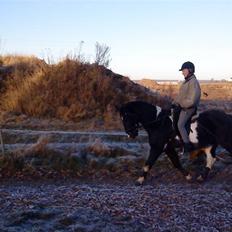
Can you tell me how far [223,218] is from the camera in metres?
8.91

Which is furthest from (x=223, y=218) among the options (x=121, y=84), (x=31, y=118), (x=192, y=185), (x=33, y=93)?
(x=121, y=84)

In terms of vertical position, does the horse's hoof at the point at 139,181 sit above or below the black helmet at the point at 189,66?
below

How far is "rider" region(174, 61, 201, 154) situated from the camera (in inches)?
468

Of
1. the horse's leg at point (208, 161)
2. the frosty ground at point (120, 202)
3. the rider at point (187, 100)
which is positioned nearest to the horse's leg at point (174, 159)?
the frosty ground at point (120, 202)

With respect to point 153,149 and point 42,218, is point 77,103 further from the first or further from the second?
point 42,218

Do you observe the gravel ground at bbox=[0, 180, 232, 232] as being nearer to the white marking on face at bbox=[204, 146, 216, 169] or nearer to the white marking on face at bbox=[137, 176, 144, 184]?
the white marking on face at bbox=[137, 176, 144, 184]

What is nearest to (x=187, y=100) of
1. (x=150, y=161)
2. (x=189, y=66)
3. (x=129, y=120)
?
(x=189, y=66)

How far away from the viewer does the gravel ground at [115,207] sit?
8387 mm

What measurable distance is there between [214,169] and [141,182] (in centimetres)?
242

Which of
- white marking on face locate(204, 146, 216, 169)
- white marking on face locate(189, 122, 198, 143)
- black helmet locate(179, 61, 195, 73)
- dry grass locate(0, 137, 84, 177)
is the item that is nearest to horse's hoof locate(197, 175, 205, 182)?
white marking on face locate(204, 146, 216, 169)

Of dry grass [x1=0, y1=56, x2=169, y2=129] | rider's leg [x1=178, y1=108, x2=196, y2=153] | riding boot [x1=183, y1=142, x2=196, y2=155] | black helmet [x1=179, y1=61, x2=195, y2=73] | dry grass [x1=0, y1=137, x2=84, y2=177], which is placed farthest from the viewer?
dry grass [x1=0, y1=56, x2=169, y2=129]

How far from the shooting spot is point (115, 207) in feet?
30.8

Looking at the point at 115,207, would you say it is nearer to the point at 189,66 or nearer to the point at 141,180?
the point at 141,180

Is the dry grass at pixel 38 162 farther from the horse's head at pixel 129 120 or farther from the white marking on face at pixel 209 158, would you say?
the white marking on face at pixel 209 158
